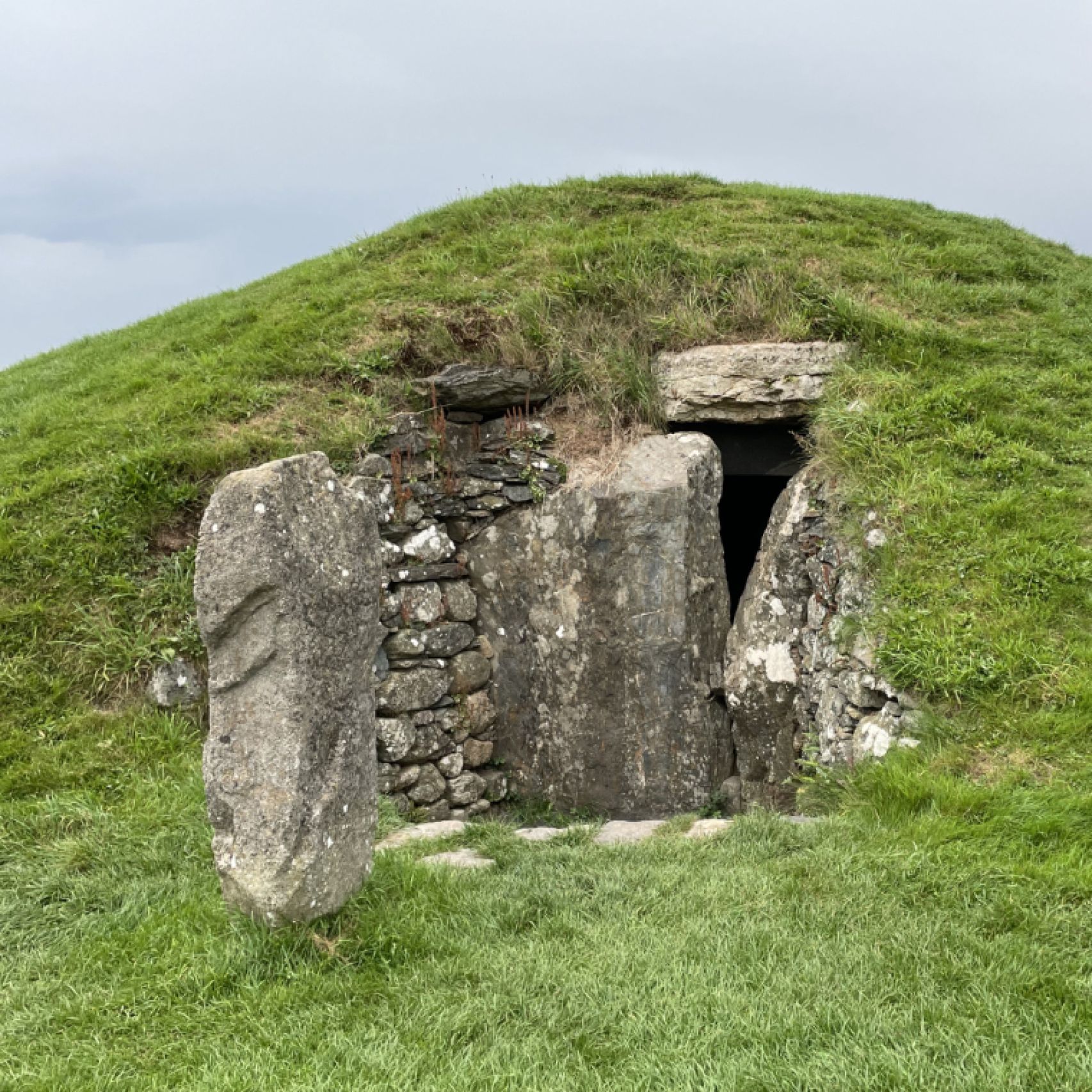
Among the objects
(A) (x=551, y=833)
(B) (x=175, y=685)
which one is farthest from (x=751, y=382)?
(B) (x=175, y=685)

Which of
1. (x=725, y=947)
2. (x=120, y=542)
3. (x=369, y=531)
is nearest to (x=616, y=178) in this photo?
(x=120, y=542)

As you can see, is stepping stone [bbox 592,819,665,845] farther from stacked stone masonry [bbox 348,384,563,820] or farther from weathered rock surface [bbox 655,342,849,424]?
weathered rock surface [bbox 655,342,849,424]

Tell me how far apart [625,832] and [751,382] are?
Answer: 4.29 meters

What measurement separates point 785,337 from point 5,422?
8058 millimetres

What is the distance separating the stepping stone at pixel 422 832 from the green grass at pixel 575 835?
0.96 ft

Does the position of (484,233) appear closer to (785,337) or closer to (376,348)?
(376,348)

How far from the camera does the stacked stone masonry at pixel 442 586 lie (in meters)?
7.45

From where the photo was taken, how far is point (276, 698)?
12.8 feet

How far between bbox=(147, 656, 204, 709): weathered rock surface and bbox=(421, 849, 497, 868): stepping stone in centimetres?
249

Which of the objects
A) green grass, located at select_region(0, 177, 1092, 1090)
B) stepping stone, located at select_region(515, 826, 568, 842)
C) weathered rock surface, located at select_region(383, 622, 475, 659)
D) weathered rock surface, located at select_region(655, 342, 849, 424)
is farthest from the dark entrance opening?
stepping stone, located at select_region(515, 826, 568, 842)

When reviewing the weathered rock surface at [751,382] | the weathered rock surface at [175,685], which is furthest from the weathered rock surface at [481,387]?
the weathered rock surface at [175,685]

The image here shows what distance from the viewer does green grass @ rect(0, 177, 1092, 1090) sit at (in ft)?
10.9

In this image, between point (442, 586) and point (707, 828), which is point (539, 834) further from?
point (442, 586)

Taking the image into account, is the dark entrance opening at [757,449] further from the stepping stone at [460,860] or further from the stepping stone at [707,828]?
the stepping stone at [460,860]
